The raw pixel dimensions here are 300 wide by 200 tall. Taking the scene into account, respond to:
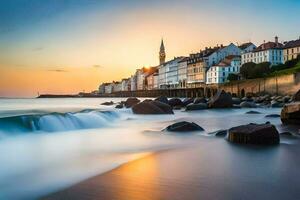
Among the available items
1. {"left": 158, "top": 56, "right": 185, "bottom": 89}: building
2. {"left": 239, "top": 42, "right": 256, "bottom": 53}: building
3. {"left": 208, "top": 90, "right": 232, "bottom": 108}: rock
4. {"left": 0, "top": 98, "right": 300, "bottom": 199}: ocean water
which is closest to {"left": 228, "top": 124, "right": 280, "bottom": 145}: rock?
{"left": 0, "top": 98, "right": 300, "bottom": 199}: ocean water

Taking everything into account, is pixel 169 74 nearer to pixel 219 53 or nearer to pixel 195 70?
pixel 195 70

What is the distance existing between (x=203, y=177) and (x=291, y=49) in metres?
82.9

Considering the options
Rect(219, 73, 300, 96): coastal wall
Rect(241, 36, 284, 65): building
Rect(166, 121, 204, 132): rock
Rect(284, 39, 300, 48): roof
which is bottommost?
Rect(166, 121, 204, 132): rock

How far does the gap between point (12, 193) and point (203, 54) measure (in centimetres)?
9932

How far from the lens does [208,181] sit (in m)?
5.64

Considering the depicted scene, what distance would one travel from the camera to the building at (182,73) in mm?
111662

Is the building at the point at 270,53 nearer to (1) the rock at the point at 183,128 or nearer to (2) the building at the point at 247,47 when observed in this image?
(2) the building at the point at 247,47

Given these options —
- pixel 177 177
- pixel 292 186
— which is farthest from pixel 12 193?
pixel 292 186

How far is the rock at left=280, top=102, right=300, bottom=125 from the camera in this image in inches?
504

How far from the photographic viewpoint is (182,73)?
114438 millimetres

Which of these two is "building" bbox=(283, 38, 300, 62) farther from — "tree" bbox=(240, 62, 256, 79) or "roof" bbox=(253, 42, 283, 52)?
"tree" bbox=(240, 62, 256, 79)

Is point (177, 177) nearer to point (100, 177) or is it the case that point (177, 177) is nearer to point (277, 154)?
point (100, 177)

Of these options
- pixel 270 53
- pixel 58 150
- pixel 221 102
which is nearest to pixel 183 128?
pixel 58 150

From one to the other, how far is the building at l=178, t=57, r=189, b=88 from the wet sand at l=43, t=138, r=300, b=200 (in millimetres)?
102228
